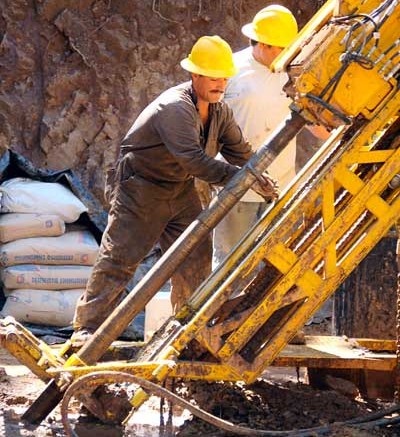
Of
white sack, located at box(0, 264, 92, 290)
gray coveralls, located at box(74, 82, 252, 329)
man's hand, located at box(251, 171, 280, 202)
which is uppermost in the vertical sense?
man's hand, located at box(251, 171, 280, 202)

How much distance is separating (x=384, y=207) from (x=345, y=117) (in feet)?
1.75

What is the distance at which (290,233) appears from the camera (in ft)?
18.7

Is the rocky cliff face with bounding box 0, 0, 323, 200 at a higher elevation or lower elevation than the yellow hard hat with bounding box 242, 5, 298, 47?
lower

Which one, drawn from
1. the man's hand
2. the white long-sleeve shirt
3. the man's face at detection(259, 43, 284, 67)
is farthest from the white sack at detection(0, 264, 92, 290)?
the man's hand

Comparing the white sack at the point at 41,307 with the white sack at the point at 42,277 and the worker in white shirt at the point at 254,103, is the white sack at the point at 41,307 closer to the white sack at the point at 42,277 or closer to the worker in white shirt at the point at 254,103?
the white sack at the point at 42,277

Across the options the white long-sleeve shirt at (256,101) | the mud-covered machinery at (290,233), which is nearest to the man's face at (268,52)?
the white long-sleeve shirt at (256,101)

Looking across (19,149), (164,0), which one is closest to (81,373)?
(19,149)

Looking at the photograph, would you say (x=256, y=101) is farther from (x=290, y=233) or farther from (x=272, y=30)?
(x=290, y=233)

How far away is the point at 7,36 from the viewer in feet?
34.6

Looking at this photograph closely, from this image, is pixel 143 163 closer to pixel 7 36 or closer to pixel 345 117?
pixel 345 117

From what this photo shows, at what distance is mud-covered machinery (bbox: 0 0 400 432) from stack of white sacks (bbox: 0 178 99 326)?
125 inches

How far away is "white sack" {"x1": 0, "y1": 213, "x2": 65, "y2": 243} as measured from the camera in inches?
349

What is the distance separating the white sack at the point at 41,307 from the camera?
29.0 ft

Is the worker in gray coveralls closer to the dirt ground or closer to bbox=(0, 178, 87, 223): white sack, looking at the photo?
the dirt ground
